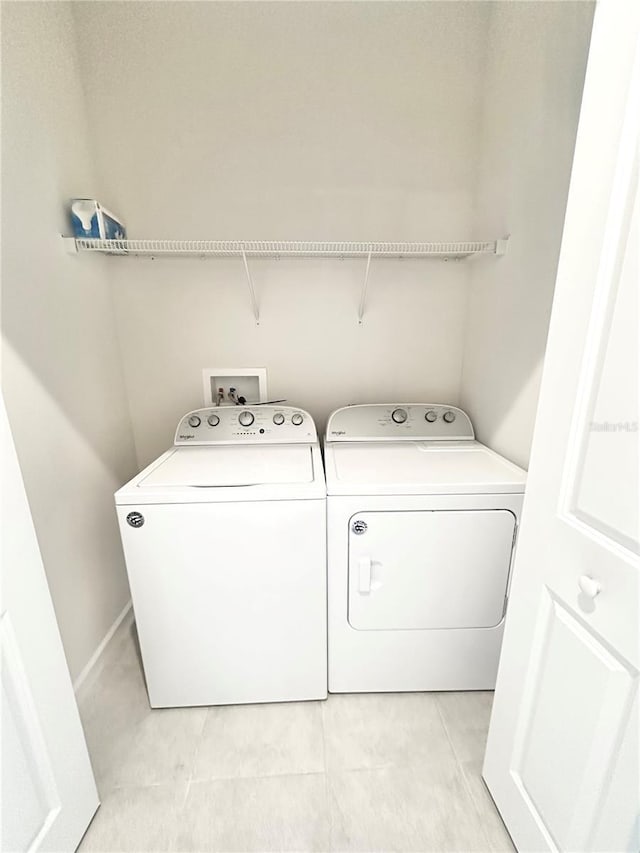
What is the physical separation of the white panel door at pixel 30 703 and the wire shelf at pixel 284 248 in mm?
1134

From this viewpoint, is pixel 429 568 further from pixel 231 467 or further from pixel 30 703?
pixel 30 703

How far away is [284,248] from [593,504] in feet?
5.52

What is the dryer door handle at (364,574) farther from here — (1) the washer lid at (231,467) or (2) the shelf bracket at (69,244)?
(2) the shelf bracket at (69,244)

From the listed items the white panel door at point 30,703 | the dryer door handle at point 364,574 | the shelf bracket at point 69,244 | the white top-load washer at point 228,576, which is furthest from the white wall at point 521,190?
the shelf bracket at point 69,244

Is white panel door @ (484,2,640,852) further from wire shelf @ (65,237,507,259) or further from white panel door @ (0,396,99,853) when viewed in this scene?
white panel door @ (0,396,99,853)

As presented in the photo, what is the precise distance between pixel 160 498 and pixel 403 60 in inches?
90.3

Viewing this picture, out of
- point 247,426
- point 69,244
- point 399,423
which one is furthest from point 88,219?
point 399,423

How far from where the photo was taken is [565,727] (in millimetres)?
910

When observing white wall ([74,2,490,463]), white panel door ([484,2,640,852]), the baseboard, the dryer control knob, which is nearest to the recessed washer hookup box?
white wall ([74,2,490,463])

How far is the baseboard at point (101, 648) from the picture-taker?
166 cm

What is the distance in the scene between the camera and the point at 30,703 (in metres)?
0.96

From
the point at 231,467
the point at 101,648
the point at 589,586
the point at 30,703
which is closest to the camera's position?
the point at 589,586

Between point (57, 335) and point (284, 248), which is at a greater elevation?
point (284, 248)

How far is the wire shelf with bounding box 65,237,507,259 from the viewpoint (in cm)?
166
